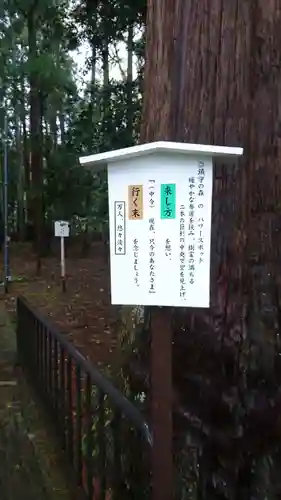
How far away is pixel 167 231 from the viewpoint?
211 cm

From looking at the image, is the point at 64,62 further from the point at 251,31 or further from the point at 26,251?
the point at 251,31

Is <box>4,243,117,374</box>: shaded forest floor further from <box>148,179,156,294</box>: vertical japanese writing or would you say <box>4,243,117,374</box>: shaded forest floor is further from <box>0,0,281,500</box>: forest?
<box>148,179,156,294</box>: vertical japanese writing

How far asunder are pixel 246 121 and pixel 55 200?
19.2m

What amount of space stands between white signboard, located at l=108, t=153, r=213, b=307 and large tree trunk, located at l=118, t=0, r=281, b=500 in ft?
2.16

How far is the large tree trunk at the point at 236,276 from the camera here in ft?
8.72

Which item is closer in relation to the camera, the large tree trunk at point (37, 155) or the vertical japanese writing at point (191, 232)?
the vertical japanese writing at point (191, 232)

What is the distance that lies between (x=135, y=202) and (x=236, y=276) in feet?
2.57

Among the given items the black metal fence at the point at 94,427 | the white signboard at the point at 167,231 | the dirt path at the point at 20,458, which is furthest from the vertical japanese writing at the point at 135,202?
the dirt path at the point at 20,458

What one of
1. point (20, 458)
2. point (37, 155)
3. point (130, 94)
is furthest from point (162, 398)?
point (37, 155)

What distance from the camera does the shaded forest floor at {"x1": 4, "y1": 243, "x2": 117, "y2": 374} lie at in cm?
860

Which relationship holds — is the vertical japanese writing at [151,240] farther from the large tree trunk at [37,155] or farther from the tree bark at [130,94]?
the large tree trunk at [37,155]

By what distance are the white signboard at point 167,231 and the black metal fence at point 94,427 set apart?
0.65 meters

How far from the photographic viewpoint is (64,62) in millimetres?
16656

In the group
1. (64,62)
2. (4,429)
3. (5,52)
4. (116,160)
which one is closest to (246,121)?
(116,160)
